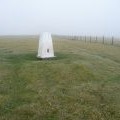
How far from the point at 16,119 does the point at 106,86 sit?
6.28 metres

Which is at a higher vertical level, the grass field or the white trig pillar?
the white trig pillar

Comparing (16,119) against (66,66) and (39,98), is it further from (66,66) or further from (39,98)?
(66,66)

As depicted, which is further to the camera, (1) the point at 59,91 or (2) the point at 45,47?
(2) the point at 45,47

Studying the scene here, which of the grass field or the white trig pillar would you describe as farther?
the white trig pillar

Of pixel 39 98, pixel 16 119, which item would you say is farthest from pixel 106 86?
pixel 16 119

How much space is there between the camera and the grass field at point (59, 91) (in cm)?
1145

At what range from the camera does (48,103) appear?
12.5 meters

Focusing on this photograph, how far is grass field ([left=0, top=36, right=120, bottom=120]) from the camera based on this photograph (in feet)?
37.6

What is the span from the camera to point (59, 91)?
14367 millimetres

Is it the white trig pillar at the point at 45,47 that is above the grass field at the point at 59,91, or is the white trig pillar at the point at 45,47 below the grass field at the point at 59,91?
above

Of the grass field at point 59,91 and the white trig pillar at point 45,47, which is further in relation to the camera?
the white trig pillar at point 45,47

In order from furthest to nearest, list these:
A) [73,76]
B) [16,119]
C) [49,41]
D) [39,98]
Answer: [49,41] < [73,76] < [39,98] < [16,119]

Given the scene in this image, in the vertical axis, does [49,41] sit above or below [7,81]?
above

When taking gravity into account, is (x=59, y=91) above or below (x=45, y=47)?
below
